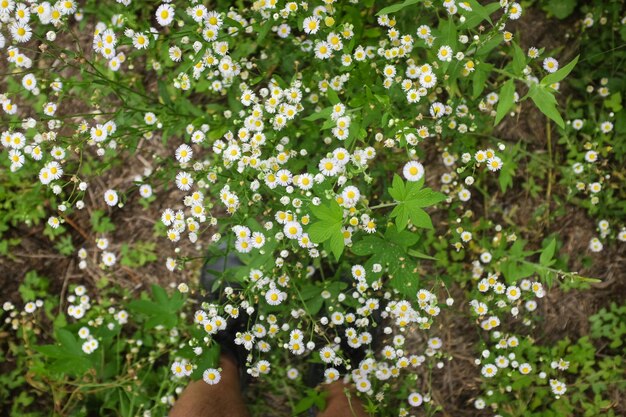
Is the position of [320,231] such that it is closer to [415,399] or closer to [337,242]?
[337,242]

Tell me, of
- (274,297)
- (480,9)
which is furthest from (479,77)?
A: (274,297)

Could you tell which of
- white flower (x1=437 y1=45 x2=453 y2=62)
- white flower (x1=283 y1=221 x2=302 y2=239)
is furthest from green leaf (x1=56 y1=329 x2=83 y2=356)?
white flower (x1=437 y1=45 x2=453 y2=62)

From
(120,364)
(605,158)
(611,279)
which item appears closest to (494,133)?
(605,158)

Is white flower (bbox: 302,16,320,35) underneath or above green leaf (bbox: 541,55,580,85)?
above

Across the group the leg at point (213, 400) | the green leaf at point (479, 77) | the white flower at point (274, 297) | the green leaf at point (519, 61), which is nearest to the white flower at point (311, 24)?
the green leaf at point (479, 77)

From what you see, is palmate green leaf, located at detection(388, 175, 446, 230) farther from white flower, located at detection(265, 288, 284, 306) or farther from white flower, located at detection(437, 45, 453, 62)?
white flower, located at detection(265, 288, 284, 306)

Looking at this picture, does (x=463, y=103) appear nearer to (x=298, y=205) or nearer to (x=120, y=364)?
(x=298, y=205)
